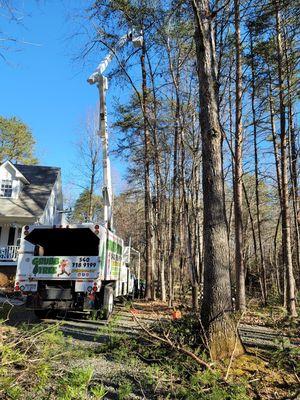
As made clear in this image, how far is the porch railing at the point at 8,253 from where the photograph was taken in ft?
75.5

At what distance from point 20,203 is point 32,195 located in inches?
47.3

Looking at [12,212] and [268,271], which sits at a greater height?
[12,212]

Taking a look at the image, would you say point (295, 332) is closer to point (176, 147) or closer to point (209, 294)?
point (209, 294)

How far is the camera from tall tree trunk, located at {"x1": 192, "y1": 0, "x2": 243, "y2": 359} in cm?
561

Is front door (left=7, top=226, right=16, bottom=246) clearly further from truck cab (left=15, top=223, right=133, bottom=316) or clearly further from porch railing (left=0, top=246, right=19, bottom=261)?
truck cab (left=15, top=223, right=133, bottom=316)

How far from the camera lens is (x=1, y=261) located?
2303 centimetres

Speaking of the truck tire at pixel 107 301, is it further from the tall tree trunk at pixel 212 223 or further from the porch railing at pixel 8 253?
the porch railing at pixel 8 253

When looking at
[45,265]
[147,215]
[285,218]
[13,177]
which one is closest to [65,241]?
[45,265]

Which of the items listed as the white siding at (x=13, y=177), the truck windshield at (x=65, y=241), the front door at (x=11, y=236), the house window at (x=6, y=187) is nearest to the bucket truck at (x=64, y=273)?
the truck windshield at (x=65, y=241)

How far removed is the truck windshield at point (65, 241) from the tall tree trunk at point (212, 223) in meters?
4.69

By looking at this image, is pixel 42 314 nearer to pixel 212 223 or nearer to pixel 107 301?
pixel 107 301

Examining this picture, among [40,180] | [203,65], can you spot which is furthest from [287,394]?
[40,180]

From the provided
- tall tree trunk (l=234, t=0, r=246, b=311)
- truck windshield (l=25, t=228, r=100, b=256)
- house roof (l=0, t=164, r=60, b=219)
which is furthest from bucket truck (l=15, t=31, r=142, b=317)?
house roof (l=0, t=164, r=60, b=219)

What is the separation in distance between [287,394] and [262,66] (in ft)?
39.6
